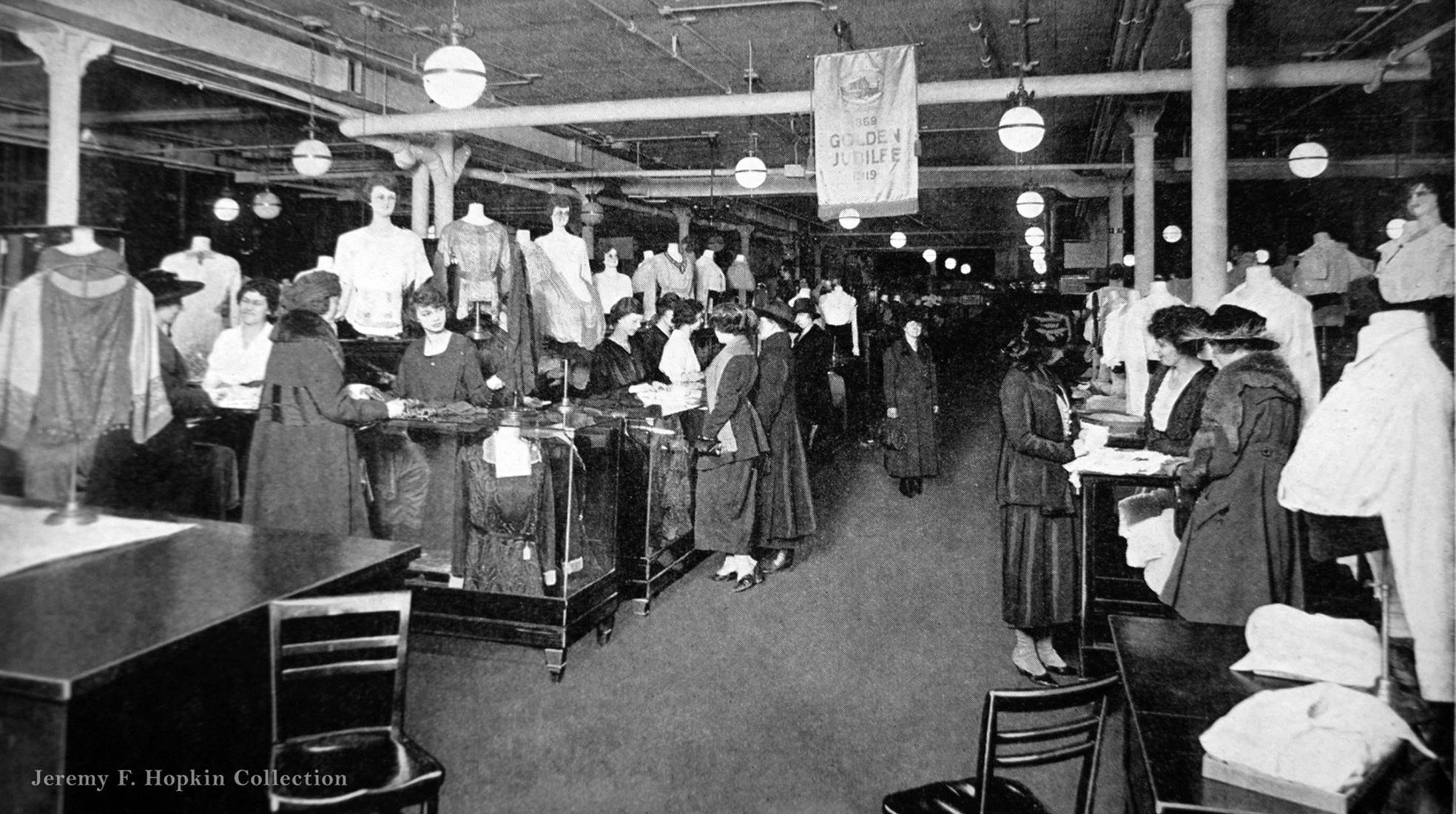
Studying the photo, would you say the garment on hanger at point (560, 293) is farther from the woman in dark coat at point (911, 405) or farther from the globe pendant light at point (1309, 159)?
the globe pendant light at point (1309, 159)

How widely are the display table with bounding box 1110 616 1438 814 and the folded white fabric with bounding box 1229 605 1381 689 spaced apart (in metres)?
0.03

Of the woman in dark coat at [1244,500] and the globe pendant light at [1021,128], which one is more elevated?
the globe pendant light at [1021,128]

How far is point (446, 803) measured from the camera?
299cm

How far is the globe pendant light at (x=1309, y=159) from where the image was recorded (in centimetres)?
674

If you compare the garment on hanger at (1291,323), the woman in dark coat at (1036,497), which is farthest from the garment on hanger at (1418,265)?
the garment on hanger at (1291,323)

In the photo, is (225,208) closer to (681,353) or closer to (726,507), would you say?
(726,507)

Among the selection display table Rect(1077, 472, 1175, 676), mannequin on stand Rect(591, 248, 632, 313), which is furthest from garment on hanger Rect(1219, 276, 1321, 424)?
mannequin on stand Rect(591, 248, 632, 313)

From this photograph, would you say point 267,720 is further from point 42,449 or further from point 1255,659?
point 1255,659

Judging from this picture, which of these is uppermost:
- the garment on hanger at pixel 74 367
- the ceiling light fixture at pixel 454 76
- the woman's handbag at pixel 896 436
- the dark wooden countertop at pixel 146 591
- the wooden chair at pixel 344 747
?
the ceiling light fixture at pixel 454 76

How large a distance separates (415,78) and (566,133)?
11.5 ft

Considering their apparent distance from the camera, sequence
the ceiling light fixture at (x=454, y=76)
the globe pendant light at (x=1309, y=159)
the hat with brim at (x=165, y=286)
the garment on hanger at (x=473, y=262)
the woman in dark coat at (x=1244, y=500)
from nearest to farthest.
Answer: the hat with brim at (x=165, y=286) < the woman in dark coat at (x=1244, y=500) < the ceiling light fixture at (x=454, y=76) < the garment on hanger at (x=473, y=262) < the globe pendant light at (x=1309, y=159)

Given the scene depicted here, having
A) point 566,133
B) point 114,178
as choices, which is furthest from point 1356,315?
point 566,133

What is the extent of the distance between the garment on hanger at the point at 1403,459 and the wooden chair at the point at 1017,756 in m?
0.75

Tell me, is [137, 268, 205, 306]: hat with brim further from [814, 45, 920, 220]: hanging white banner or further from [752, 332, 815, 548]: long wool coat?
[814, 45, 920, 220]: hanging white banner
